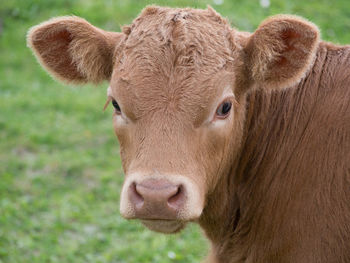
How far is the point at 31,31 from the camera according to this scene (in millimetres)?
4750

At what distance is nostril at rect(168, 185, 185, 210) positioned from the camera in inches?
150

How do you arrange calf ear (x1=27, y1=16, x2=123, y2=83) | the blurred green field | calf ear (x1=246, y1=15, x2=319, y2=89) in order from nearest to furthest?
calf ear (x1=246, y1=15, x2=319, y2=89)
calf ear (x1=27, y1=16, x2=123, y2=83)
the blurred green field

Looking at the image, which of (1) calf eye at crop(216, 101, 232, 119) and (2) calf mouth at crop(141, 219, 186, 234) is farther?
(1) calf eye at crop(216, 101, 232, 119)

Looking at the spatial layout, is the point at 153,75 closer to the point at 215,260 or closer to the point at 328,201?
the point at 328,201

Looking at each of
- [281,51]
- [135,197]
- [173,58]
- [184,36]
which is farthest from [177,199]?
[281,51]

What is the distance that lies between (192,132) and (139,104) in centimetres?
43

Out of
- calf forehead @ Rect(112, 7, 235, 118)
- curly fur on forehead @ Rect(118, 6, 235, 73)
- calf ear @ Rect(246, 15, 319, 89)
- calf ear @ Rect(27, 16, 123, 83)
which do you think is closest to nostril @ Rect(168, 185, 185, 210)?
calf forehead @ Rect(112, 7, 235, 118)

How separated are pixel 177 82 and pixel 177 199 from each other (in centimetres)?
84

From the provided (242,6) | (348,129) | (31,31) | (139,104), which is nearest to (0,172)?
(31,31)

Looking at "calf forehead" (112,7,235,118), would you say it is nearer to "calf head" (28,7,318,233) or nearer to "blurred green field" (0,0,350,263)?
"calf head" (28,7,318,233)

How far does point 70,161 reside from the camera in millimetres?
9469

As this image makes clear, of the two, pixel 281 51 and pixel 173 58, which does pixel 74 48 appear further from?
pixel 281 51

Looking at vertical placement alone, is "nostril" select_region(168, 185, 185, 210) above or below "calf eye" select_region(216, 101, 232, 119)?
below

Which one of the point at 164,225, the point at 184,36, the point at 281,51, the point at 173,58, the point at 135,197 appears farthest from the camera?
the point at 281,51
